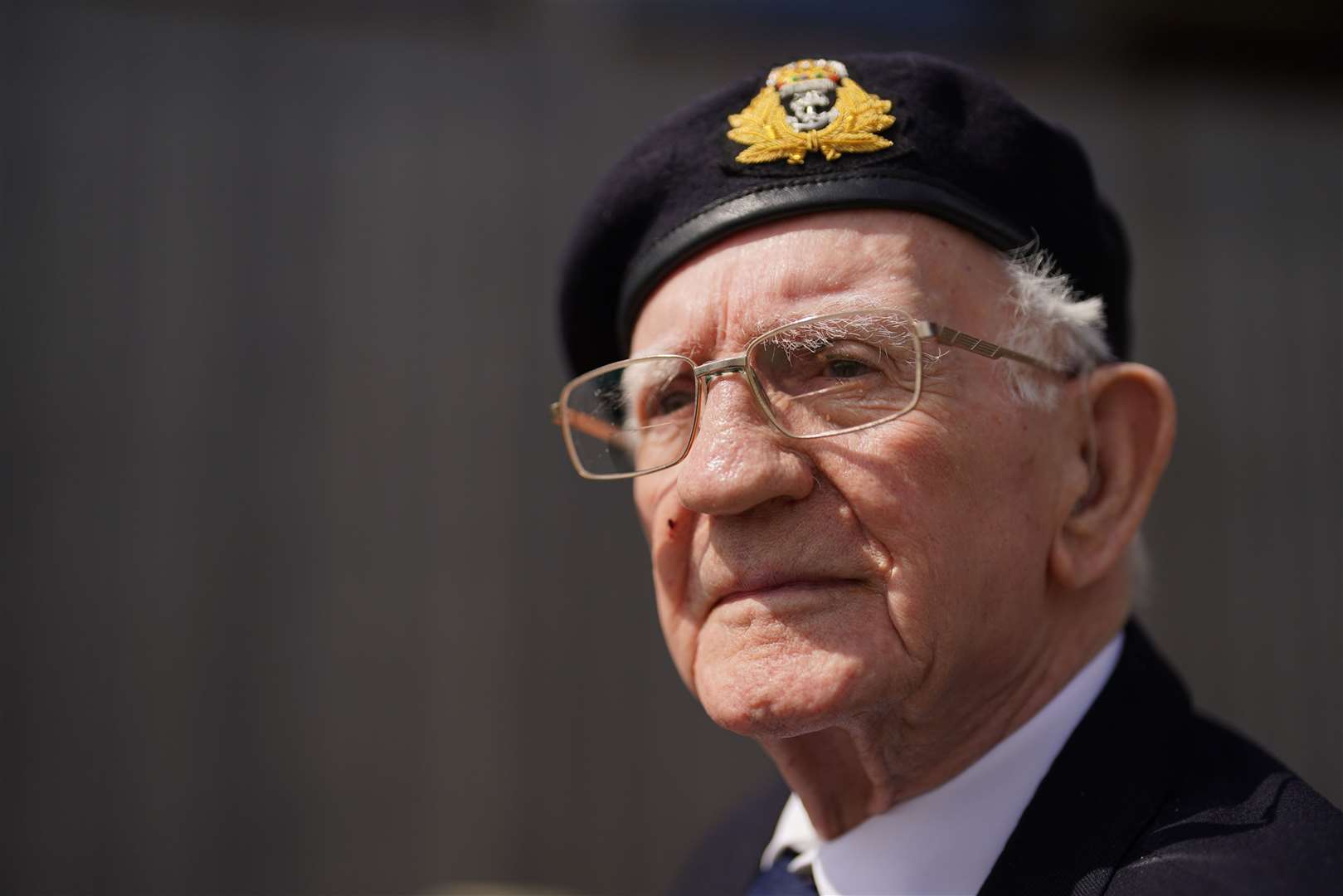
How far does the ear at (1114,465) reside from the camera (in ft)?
5.52

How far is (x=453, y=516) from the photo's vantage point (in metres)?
3.97

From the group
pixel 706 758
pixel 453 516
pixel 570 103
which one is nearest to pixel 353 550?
pixel 453 516

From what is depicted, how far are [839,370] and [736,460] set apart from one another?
24 cm

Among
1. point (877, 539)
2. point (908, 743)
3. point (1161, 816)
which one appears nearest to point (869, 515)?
point (877, 539)

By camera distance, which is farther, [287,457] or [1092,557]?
[287,457]

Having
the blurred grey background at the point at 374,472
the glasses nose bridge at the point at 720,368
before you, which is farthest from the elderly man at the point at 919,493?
the blurred grey background at the point at 374,472

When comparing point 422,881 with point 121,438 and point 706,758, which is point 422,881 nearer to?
point 706,758

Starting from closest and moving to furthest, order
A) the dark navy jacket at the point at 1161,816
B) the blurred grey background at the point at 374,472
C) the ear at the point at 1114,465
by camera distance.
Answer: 1. the dark navy jacket at the point at 1161,816
2. the ear at the point at 1114,465
3. the blurred grey background at the point at 374,472

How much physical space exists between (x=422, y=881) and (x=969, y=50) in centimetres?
421

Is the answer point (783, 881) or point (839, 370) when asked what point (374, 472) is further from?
point (839, 370)

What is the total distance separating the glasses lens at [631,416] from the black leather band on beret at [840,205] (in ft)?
0.76

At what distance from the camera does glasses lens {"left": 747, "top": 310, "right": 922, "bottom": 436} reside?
1.55 m

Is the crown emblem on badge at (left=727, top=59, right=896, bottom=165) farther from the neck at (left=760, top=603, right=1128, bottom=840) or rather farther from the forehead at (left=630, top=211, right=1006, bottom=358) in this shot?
the neck at (left=760, top=603, right=1128, bottom=840)

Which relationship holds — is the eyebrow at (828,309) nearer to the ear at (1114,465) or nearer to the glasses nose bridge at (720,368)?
the glasses nose bridge at (720,368)
